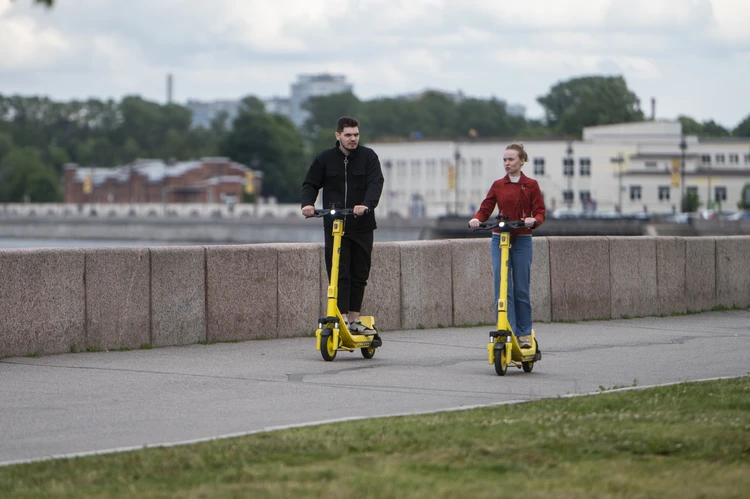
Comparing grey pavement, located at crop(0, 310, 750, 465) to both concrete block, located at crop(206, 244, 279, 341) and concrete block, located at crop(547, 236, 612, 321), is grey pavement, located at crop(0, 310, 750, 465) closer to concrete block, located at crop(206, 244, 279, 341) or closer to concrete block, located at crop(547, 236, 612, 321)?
concrete block, located at crop(206, 244, 279, 341)

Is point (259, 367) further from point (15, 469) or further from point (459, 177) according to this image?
point (459, 177)

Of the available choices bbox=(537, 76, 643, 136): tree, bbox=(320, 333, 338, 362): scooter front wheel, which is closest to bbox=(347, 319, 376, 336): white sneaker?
bbox=(320, 333, 338, 362): scooter front wheel

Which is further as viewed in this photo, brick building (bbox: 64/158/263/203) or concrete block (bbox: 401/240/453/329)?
brick building (bbox: 64/158/263/203)

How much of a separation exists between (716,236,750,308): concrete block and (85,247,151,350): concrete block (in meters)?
8.64

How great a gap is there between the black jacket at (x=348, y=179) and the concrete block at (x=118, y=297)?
2.01 m

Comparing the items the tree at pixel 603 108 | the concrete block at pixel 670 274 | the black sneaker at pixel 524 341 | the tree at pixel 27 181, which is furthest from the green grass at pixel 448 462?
the tree at pixel 27 181

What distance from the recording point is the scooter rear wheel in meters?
9.84

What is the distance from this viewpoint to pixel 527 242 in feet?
33.1

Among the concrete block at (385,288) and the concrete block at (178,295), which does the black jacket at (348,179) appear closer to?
the concrete block at (178,295)

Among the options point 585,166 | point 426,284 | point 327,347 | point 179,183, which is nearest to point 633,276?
point 426,284

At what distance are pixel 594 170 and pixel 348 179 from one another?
13168cm

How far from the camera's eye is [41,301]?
11.4m

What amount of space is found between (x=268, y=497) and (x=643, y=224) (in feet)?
266

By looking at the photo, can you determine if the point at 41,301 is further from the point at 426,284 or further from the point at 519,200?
the point at 426,284
